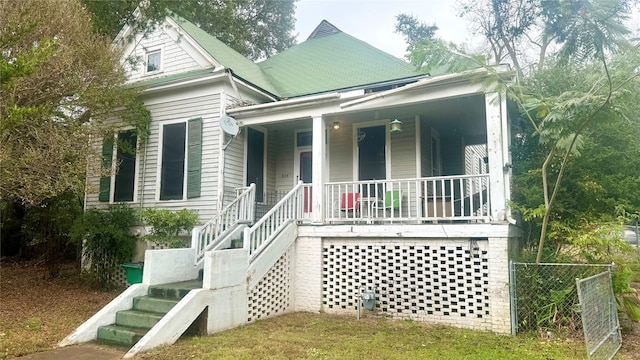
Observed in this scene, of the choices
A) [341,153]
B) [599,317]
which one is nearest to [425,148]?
[341,153]

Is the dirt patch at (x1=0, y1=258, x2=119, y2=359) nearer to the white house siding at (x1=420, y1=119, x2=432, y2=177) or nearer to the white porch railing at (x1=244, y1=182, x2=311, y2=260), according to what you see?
the white porch railing at (x1=244, y1=182, x2=311, y2=260)

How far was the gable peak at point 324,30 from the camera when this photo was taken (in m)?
13.9

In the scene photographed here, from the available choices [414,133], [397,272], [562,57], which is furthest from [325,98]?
[562,57]

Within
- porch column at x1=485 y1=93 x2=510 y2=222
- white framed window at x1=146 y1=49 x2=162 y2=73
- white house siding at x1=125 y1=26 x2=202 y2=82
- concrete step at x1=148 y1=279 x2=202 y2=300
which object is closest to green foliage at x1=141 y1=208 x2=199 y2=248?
concrete step at x1=148 y1=279 x2=202 y2=300

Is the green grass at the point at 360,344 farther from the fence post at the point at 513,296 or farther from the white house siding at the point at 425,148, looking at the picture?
the white house siding at the point at 425,148

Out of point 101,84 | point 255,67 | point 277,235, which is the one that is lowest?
point 277,235

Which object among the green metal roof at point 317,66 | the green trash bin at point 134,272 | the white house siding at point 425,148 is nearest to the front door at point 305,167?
the green metal roof at point 317,66

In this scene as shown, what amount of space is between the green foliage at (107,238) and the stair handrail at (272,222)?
11.4 feet

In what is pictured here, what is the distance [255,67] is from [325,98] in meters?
4.88

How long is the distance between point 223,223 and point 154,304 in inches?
97.7

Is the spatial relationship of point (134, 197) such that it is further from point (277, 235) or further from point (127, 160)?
point (277, 235)

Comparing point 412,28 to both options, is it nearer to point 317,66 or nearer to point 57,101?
point 317,66

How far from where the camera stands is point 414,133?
360 inches

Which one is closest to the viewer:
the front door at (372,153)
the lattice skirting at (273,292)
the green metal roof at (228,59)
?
the lattice skirting at (273,292)
